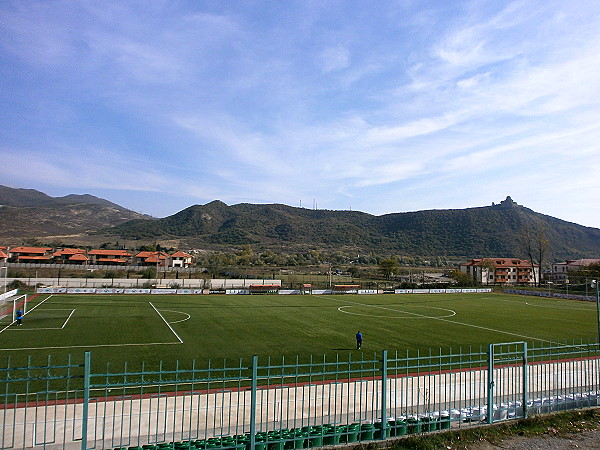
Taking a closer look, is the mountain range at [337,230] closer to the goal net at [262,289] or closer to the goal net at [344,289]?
the goal net at [344,289]

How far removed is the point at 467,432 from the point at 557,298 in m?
62.0

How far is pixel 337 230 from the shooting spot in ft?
583

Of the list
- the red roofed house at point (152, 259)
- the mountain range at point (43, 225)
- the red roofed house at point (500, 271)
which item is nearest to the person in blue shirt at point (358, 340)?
the red roofed house at point (152, 259)

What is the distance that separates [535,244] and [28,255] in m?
149

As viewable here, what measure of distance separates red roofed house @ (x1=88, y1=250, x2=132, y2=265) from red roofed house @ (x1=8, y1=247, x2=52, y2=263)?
8.17 meters

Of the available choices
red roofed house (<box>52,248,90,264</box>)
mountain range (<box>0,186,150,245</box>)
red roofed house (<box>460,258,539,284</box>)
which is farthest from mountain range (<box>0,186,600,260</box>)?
red roofed house (<box>52,248,90,264</box>)

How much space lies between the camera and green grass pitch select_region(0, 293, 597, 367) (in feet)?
69.0

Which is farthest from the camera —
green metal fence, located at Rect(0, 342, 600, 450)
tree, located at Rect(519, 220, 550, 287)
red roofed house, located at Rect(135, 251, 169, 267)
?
red roofed house, located at Rect(135, 251, 169, 267)

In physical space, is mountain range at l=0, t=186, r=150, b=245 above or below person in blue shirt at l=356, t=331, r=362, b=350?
above

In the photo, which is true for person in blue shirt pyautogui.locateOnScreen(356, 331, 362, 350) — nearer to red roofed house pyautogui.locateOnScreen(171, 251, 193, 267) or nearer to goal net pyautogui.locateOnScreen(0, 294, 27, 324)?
goal net pyautogui.locateOnScreen(0, 294, 27, 324)

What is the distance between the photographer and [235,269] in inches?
3516

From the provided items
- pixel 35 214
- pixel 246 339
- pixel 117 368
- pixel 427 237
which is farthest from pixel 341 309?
pixel 35 214

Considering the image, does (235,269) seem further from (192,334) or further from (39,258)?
(192,334)

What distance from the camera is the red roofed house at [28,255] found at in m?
81.9
